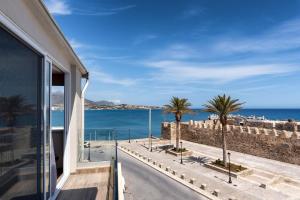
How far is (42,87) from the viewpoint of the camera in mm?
4824

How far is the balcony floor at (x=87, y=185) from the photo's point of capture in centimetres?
693

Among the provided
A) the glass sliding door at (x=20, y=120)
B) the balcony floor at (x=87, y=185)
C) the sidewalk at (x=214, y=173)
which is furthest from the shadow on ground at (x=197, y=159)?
the glass sliding door at (x=20, y=120)

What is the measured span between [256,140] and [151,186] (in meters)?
15.7

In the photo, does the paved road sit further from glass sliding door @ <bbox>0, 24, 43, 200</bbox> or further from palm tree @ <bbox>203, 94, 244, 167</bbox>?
glass sliding door @ <bbox>0, 24, 43, 200</bbox>

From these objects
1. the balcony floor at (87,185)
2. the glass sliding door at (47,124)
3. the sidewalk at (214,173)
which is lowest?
the sidewalk at (214,173)

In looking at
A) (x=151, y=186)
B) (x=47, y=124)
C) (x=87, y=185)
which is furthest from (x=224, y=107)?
(x=47, y=124)

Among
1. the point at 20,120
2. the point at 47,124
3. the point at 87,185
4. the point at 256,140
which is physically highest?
the point at 20,120

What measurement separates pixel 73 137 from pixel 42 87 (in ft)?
15.4

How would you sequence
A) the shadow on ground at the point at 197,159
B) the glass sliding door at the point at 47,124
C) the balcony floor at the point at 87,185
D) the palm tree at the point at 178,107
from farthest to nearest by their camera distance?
the palm tree at the point at 178,107, the shadow on ground at the point at 197,159, the balcony floor at the point at 87,185, the glass sliding door at the point at 47,124

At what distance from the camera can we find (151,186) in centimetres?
1764

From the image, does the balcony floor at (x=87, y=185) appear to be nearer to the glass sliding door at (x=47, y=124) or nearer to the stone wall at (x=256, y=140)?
the glass sliding door at (x=47, y=124)

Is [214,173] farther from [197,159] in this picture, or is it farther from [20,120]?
[20,120]

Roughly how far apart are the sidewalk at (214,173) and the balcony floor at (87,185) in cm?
986

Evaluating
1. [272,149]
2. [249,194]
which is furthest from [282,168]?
[249,194]
